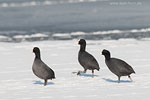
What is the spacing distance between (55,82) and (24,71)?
1.96m

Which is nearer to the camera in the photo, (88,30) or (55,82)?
(55,82)

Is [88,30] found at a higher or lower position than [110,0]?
lower

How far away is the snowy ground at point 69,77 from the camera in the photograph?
7574mm

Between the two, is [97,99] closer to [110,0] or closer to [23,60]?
[23,60]

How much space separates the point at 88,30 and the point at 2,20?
7899mm

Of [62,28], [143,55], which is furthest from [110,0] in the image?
[143,55]

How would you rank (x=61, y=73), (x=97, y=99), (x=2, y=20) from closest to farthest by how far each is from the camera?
(x=97, y=99) → (x=61, y=73) → (x=2, y=20)

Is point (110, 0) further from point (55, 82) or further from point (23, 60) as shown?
point (55, 82)

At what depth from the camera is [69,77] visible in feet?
32.1

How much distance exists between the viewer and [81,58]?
33.0 ft

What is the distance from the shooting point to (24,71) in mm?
10938

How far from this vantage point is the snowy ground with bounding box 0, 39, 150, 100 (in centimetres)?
757

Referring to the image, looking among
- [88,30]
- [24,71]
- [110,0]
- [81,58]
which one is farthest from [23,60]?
[110,0]

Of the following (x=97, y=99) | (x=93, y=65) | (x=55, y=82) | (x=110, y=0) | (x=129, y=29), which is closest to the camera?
(x=97, y=99)
